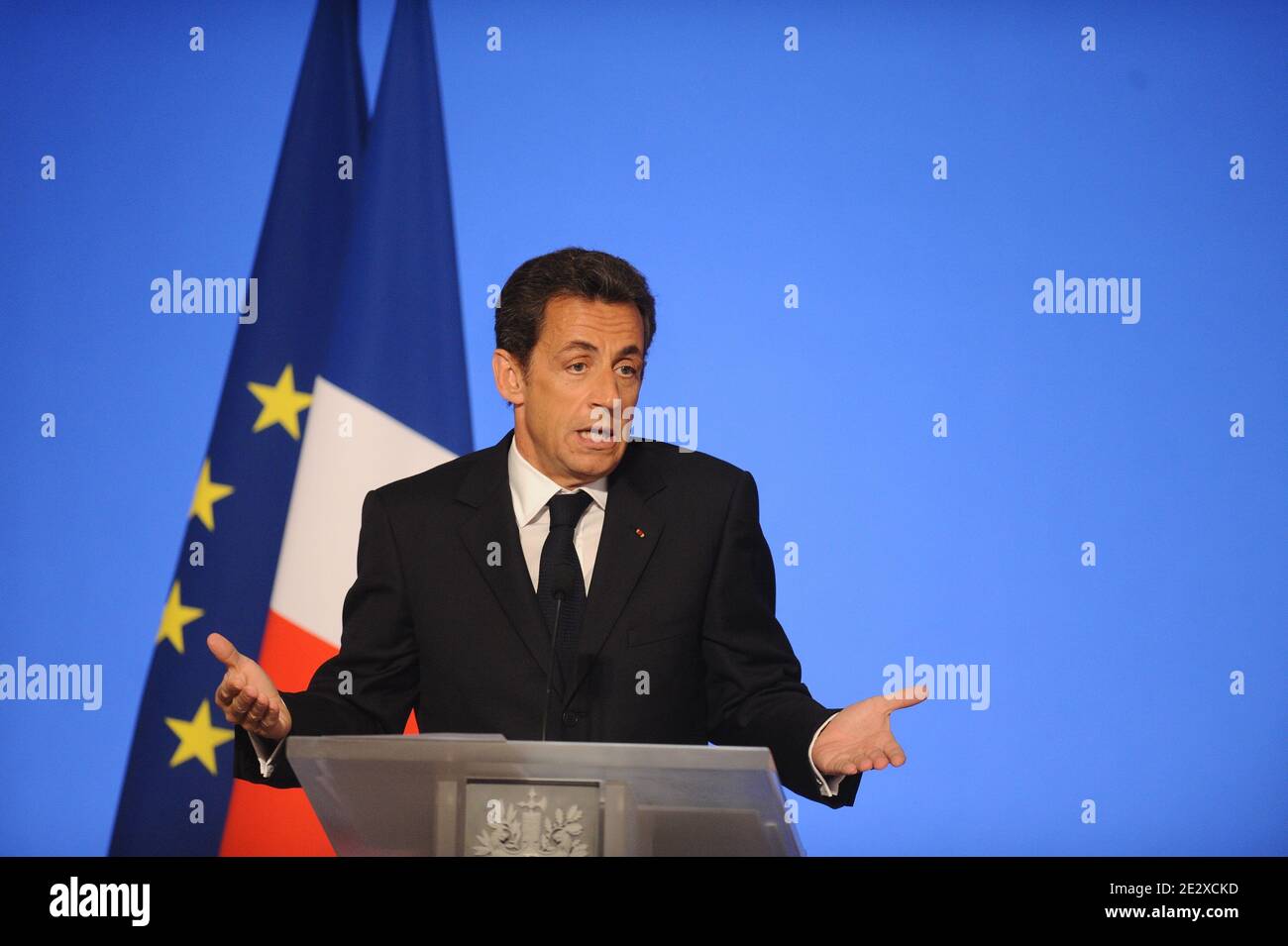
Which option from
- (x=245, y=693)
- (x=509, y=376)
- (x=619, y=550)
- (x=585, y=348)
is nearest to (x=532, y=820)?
(x=245, y=693)

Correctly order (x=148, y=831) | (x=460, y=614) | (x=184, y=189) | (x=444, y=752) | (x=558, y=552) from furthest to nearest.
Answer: (x=184, y=189) → (x=148, y=831) → (x=460, y=614) → (x=558, y=552) → (x=444, y=752)

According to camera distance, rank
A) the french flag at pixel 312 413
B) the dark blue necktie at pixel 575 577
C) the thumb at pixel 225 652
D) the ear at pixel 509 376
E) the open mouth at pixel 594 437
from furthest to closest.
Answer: the french flag at pixel 312 413 → the ear at pixel 509 376 → the open mouth at pixel 594 437 → the dark blue necktie at pixel 575 577 → the thumb at pixel 225 652

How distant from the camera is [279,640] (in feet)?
13.1

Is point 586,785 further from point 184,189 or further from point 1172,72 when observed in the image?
point 1172,72

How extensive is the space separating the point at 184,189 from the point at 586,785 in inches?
117

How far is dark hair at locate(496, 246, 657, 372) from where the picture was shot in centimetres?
287

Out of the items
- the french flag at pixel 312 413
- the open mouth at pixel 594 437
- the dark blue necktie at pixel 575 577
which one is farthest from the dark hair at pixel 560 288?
the french flag at pixel 312 413

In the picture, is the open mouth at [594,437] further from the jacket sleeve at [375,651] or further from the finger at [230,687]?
the finger at [230,687]

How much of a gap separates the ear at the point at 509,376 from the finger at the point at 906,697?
117 centimetres

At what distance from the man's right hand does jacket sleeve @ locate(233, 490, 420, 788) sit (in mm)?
435

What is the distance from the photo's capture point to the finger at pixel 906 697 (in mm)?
2090

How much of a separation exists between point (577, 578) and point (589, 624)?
220 millimetres

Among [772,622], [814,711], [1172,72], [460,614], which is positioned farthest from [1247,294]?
[460,614]

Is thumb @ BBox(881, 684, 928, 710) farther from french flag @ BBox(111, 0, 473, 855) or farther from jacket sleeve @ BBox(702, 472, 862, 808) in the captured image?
french flag @ BBox(111, 0, 473, 855)
